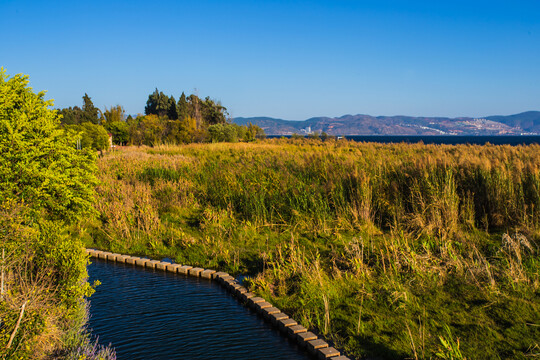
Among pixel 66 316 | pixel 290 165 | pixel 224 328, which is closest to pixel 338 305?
pixel 224 328

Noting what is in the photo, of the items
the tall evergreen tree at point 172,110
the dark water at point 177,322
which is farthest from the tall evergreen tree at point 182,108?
the dark water at point 177,322

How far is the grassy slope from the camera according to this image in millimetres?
5160

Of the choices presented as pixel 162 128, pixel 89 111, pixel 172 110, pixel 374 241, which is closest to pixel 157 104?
pixel 172 110

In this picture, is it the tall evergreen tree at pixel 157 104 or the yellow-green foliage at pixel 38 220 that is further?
the tall evergreen tree at pixel 157 104

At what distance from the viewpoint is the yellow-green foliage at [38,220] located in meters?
4.16

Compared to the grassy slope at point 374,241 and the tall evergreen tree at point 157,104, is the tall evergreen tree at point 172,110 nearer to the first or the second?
the tall evergreen tree at point 157,104

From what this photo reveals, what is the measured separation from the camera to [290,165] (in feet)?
47.9

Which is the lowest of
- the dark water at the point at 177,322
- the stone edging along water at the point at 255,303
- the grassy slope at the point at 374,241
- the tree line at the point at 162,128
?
the dark water at the point at 177,322

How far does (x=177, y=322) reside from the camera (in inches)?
233

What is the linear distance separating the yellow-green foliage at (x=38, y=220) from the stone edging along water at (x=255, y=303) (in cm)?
184

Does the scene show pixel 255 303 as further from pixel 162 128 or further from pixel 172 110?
pixel 172 110

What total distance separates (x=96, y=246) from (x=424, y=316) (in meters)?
7.12

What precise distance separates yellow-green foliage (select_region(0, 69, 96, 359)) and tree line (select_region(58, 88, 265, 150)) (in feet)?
55.6

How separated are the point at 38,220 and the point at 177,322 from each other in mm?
2226
